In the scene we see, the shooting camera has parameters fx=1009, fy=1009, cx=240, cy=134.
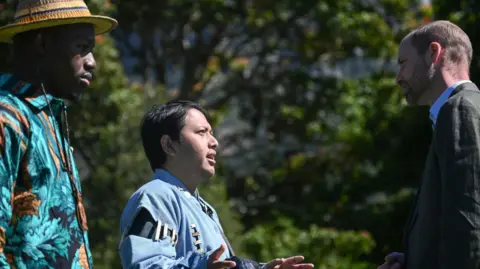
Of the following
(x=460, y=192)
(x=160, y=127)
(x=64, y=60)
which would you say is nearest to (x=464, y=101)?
(x=460, y=192)

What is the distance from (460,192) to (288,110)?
1054cm

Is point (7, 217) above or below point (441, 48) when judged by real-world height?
below

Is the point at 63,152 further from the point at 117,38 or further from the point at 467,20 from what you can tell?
the point at 117,38

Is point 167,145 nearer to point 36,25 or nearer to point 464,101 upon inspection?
point 36,25

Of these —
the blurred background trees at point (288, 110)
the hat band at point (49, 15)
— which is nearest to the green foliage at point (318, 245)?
the blurred background trees at point (288, 110)

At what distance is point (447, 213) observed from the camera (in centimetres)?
342

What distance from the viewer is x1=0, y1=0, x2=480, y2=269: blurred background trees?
10.2 meters

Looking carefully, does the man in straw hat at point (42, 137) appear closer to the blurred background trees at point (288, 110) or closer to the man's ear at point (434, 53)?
the man's ear at point (434, 53)

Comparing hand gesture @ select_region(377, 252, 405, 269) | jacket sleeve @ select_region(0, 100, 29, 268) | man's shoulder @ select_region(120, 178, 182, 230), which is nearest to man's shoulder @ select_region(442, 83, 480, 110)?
hand gesture @ select_region(377, 252, 405, 269)

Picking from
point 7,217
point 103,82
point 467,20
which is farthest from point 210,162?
point 467,20

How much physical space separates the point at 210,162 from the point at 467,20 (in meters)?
6.66

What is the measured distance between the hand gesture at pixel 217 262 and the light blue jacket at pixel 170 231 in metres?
0.03

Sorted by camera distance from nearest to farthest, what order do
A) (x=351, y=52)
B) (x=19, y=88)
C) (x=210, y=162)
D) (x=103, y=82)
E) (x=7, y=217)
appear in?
(x=7, y=217) < (x=19, y=88) < (x=210, y=162) < (x=103, y=82) < (x=351, y=52)

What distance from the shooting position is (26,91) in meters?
3.63
